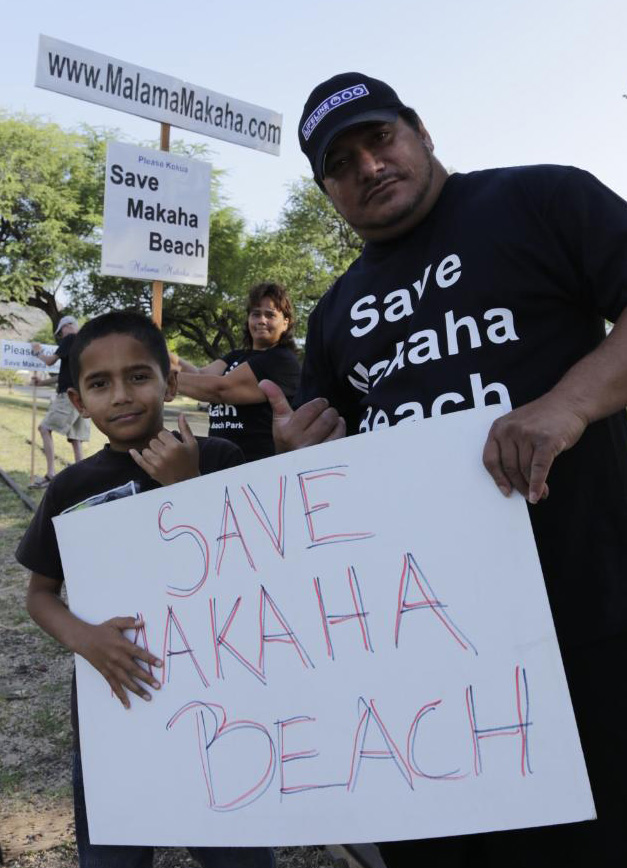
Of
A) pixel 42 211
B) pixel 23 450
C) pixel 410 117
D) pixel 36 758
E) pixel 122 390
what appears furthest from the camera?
pixel 42 211

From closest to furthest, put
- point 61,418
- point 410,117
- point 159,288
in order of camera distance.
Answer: point 410,117, point 159,288, point 61,418

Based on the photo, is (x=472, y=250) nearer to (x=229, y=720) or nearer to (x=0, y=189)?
(x=229, y=720)

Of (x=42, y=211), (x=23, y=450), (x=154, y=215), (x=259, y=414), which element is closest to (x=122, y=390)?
(x=259, y=414)

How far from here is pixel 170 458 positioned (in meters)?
1.54

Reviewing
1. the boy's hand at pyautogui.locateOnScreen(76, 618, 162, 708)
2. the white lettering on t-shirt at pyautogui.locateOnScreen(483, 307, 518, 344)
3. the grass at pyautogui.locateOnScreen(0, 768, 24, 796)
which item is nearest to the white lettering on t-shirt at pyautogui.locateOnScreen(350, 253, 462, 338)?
the white lettering on t-shirt at pyautogui.locateOnScreen(483, 307, 518, 344)

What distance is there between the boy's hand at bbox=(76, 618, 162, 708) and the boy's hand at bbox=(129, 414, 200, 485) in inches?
12.2

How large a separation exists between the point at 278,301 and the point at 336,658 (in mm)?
2996

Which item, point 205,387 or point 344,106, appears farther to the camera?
point 205,387

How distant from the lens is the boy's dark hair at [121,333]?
5.82 feet

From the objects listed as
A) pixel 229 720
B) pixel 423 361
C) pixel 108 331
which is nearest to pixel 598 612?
pixel 423 361

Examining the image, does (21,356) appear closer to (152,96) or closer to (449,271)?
(152,96)

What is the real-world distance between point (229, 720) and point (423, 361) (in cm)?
74

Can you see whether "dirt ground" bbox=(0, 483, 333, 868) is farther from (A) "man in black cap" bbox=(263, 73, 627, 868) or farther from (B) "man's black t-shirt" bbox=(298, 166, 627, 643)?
(B) "man's black t-shirt" bbox=(298, 166, 627, 643)

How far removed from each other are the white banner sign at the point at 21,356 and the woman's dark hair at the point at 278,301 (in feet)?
22.4
